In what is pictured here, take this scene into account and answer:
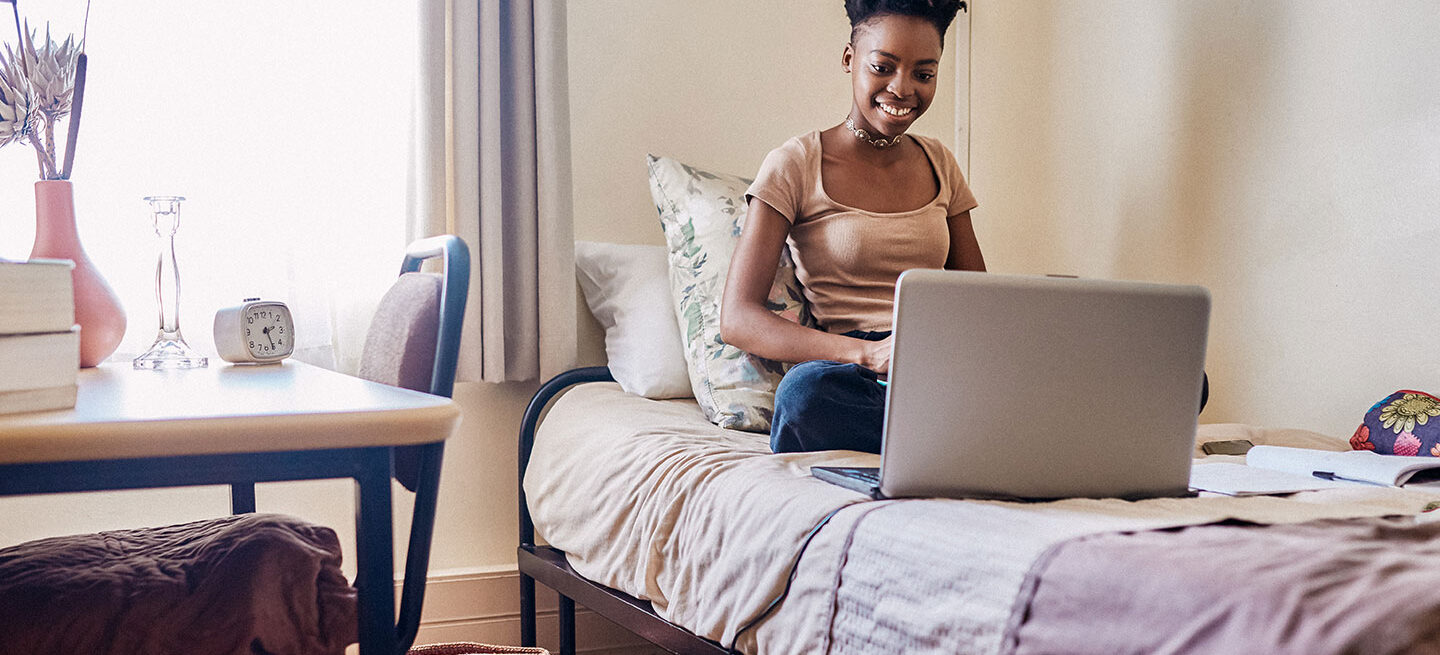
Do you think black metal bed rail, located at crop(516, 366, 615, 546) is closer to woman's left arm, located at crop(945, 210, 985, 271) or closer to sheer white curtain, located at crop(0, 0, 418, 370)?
sheer white curtain, located at crop(0, 0, 418, 370)

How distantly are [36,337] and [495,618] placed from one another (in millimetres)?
1669

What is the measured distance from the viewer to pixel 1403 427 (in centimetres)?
157

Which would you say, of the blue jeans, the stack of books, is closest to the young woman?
the blue jeans

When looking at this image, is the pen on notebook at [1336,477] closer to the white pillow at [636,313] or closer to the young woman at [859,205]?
the young woman at [859,205]

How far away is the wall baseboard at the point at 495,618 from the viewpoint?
87.7 inches

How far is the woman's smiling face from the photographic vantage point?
190 centimetres

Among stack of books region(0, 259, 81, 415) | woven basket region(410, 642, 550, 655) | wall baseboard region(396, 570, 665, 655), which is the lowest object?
wall baseboard region(396, 570, 665, 655)

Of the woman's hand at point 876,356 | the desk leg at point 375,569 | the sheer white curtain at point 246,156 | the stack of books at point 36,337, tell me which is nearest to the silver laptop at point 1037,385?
the woman's hand at point 876,356

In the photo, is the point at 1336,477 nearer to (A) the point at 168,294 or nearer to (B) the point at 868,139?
(B) the point at 868,139

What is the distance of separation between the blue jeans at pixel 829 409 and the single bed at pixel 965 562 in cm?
4

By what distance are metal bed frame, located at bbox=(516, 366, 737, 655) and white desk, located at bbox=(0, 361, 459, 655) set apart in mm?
693

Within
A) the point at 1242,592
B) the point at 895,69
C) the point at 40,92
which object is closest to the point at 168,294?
the point at 40,92

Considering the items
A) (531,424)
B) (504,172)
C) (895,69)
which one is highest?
(895,69)

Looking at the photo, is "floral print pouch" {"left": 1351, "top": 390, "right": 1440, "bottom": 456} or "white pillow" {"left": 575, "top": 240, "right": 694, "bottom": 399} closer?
"floral print pouch" {"left": 1351, "top": 390, "right": 1440, "bottom": 456}
